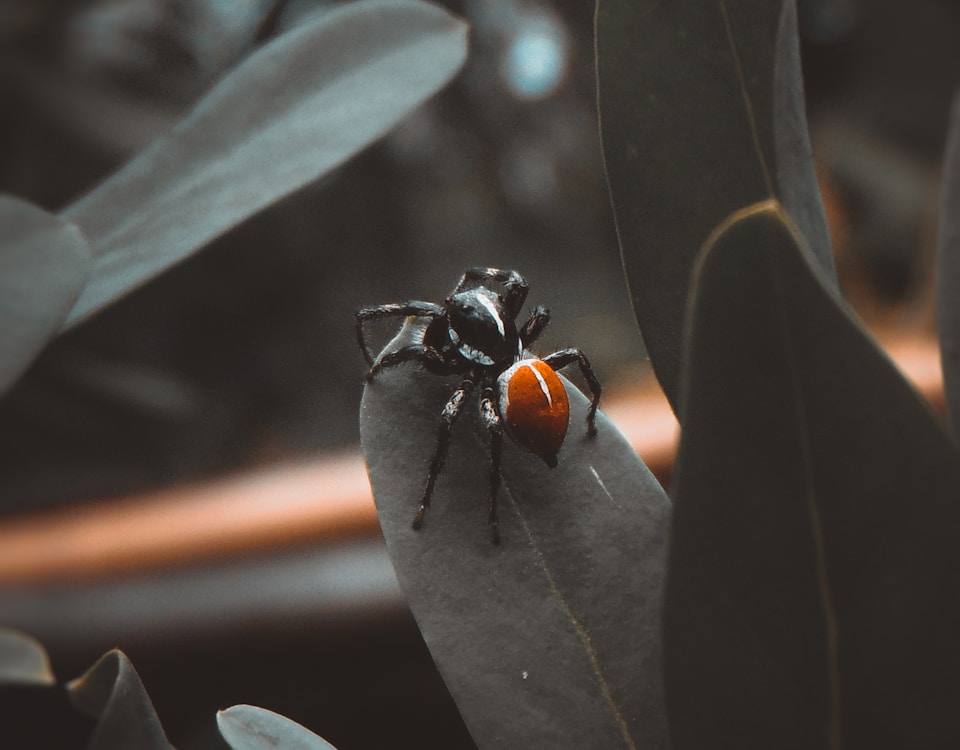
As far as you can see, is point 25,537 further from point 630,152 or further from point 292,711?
point 630,152

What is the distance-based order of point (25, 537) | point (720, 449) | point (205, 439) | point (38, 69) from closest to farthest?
point (720, 449), point (25, 537), point (38, 69), point (205, 439)

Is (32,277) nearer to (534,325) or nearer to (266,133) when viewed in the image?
(266,133)

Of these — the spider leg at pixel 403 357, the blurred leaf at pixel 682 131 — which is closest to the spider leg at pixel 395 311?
the spider leg at pixel 403 357

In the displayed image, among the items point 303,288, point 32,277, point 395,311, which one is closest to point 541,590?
point 32,277

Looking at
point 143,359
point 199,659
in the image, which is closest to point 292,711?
point 199,659

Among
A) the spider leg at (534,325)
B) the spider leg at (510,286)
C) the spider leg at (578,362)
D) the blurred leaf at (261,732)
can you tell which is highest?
the spider leg at (510,286)

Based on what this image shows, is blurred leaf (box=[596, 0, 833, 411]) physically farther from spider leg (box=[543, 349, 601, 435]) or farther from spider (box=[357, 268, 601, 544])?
spider leg (box=[543, 349, 601, 435])

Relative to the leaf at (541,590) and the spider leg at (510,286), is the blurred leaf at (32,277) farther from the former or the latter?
the spider leg at (510,286)

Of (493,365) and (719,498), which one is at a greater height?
(493,365)
